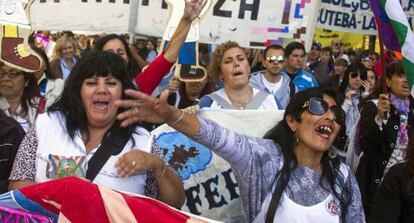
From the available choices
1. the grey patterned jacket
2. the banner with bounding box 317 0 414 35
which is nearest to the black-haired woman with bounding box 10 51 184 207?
the grey patterned jacket

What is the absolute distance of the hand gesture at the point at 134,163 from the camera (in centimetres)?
266

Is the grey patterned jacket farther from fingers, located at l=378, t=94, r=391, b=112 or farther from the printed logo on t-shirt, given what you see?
fingers, located at l=378, t=94, r=391, b=112

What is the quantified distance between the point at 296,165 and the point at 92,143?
91 cm

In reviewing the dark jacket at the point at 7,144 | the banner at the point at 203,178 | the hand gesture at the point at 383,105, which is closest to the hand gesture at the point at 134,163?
the dark jacket at the point at 7,144

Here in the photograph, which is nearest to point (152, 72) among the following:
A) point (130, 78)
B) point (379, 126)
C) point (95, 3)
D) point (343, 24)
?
point (130, 78)

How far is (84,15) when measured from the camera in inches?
233

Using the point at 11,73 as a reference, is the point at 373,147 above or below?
below

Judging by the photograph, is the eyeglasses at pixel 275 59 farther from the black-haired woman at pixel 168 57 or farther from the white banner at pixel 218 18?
the black-haired woman at pixel 168 57

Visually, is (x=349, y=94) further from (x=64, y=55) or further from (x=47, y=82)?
(x=64, y=55)

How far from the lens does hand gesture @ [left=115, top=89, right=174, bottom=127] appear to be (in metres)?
2.54

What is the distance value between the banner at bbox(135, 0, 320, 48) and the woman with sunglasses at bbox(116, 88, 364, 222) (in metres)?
2.68

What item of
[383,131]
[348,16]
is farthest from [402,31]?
[348,16]

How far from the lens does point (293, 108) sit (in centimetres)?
319

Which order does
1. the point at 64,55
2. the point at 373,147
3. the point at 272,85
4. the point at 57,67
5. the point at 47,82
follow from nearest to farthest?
the point at 373,147 → the point at 47,82 → the point at 272,85 → the point at 57,67 → the point at 64,55
